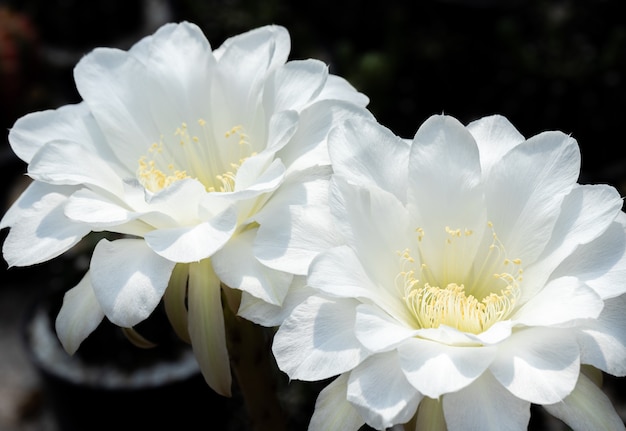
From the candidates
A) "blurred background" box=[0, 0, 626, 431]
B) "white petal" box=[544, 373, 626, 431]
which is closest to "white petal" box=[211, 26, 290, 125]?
"white petal" box=[544, 373, 626, 431]

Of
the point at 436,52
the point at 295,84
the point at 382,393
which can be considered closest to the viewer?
the point at 382,393

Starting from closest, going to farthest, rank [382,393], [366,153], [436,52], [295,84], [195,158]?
[382,393] < [366,153] < [295,84] < [195,158] < [436,52]

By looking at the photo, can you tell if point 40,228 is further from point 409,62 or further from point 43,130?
point 409,62

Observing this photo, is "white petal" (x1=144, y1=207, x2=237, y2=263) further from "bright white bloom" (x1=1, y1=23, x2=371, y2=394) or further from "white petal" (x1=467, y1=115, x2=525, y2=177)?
"white petal" (x1=467, y1=115, x2=525, y2=177)

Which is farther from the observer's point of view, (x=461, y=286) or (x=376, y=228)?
(x=461, y=286)

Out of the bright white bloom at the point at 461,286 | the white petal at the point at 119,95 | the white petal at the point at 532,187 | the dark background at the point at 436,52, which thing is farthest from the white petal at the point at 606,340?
the dark background at the point at 436,52

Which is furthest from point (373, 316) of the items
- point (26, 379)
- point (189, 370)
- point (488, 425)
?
point (26, 379)

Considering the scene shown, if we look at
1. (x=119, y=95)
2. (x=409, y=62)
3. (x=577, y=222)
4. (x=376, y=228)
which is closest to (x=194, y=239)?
(x=376, y=228)
